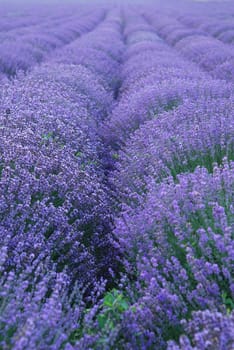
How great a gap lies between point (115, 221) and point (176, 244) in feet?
1.59

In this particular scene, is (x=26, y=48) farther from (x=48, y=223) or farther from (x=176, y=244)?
(x=176, y=244)

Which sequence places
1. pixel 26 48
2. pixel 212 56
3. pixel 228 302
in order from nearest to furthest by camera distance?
pixel 228 302 < pixel 212 56 < pixel 26 48

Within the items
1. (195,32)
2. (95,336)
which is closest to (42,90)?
(95,336)

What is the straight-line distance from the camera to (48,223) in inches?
95.7

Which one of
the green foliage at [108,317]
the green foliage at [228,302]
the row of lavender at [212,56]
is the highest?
the row of lavender at [212,56]

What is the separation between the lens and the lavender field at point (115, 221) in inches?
67.7

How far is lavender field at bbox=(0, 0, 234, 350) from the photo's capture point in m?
1.72

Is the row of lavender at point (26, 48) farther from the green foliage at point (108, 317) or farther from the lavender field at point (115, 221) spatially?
the green foliage at point (108, 317)

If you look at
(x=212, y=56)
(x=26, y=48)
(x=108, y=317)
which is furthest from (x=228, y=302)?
(x=26, y=48)

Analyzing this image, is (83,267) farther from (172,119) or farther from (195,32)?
(195,32)

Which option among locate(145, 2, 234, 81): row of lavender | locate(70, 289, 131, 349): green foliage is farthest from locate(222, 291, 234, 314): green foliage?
locate(145, 2, 234, 81): row of lavender

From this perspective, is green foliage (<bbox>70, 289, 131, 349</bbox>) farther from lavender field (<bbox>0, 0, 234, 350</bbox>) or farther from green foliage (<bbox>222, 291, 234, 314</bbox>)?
green foliage (<bbox>222, 291, 234, 314</bbox>)

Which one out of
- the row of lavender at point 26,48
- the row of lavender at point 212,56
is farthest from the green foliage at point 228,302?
the row of lavender at point 26,48

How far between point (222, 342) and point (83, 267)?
49.8 inches
